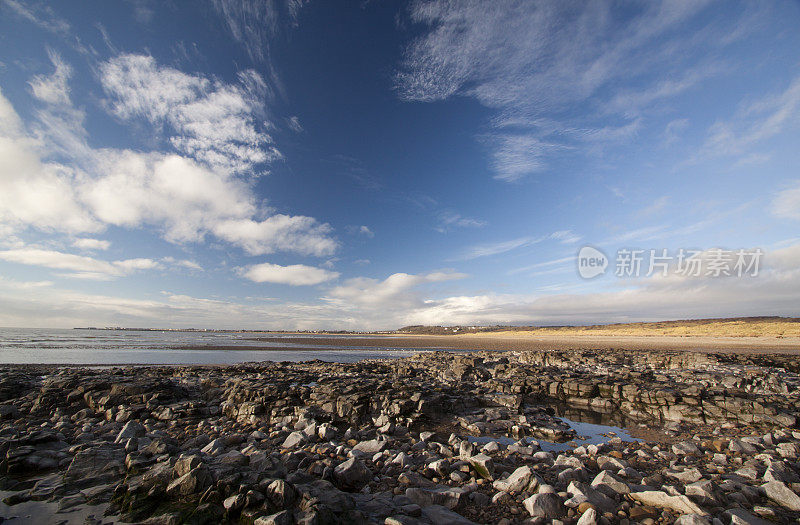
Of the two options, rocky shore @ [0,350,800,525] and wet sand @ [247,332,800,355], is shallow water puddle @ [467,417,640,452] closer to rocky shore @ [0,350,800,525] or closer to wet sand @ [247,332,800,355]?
rocky shore @ [0,350,800,525]

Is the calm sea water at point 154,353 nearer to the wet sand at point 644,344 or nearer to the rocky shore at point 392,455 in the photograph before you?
the wet sand at point 644,344

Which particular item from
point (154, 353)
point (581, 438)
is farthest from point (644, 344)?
point (154, 353)

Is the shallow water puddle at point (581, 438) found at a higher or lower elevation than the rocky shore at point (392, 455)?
lower

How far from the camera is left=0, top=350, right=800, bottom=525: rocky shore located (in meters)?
A: 4.80

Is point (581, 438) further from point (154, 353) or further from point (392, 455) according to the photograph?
point (154, 353)

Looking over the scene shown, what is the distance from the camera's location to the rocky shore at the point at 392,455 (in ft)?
15.8

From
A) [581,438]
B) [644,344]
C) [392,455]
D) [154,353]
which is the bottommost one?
[644,344]

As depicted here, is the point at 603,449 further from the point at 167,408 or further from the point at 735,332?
the point at 735,332

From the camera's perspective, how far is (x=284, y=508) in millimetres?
4480

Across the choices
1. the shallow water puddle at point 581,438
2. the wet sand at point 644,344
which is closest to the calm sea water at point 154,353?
the wet sand at point 644,344

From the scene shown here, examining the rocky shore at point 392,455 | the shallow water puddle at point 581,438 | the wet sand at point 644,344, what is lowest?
the wet sand at point 644,344

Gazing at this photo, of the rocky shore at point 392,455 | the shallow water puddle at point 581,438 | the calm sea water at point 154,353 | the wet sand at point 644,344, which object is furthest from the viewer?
the wet sand at point 644,344

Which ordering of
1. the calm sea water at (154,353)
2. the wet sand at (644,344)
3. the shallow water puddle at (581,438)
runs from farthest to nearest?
the wet sand at (644,344) < the calm sea water at (154,353) < the shallow water puddle at (581,438)

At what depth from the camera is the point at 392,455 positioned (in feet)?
23.5
